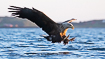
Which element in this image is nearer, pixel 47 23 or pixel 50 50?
pixel 47 23

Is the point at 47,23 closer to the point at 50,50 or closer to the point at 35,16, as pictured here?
the point at 35,16

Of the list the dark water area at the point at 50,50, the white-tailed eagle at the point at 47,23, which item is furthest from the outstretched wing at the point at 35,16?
the dark water area at the point at 50,50

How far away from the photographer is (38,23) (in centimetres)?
1664

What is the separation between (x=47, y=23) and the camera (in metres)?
16.6

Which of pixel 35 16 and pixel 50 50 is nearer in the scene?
pixel 35 16

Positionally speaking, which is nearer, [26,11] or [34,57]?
[26,11]

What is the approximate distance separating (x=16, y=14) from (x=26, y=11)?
0.55 metres

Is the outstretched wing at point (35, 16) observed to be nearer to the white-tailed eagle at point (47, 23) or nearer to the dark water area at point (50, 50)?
the white-tailed eagle at point (47, 23)

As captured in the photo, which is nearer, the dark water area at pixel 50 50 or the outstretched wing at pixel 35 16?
the outstretched wing at pixel 35 16

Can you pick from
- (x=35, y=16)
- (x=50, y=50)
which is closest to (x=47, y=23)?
(x=35, y=16)

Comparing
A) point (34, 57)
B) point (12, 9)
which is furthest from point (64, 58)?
point (12, 9)

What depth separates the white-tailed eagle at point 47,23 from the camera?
16.0 meters

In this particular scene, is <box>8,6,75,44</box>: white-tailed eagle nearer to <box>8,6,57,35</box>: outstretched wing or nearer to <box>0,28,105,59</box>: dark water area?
<box>8,6,57,35</box>: outstretched wing

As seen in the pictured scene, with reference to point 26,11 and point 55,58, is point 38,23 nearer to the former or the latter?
point 26,11
